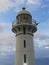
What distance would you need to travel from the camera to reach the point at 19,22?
2748 centimetres

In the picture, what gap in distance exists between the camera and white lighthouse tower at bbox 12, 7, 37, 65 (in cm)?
2673

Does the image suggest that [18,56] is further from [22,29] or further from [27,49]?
[22,29]

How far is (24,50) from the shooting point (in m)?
26.9

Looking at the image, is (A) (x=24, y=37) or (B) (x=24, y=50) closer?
(B) (x=24, y=50)

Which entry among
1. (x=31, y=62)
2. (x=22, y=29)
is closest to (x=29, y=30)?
(x=22, y=29)

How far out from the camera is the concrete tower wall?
26.7 metres

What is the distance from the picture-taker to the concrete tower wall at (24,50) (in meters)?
26.7

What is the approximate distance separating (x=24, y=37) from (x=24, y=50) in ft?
5.81

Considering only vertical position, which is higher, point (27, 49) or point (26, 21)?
point (26, 21)

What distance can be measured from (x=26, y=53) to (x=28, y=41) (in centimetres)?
166

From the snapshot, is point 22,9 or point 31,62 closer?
point 31,62

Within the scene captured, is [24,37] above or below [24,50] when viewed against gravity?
above

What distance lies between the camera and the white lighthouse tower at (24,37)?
87.7 feet

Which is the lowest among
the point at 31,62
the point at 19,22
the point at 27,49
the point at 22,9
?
the point at 31,62
